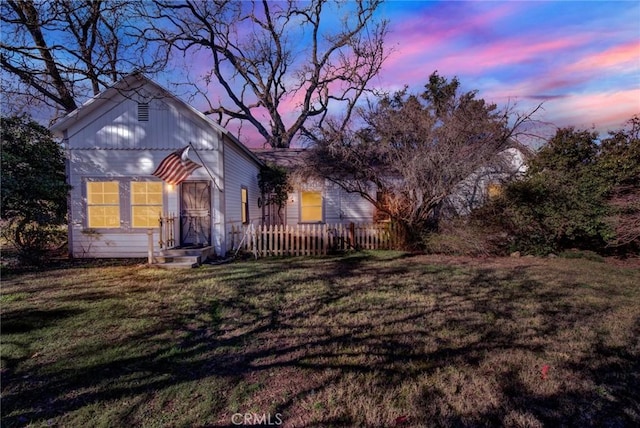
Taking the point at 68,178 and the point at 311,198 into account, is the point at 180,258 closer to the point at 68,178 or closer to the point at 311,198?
the point at 68,178

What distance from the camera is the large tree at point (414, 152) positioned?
10.7 metres

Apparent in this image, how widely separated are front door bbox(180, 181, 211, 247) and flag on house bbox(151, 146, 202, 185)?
1214mm

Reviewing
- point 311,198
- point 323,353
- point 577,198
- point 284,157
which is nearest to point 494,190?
point 577,198

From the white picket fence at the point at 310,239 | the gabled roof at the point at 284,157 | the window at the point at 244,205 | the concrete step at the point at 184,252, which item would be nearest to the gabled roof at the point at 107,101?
the window at the point at 244,205

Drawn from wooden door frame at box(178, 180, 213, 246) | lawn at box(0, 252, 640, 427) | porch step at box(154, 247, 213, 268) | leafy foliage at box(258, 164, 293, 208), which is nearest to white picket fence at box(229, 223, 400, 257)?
wooden door frame at box(178, 180, 213, 246)

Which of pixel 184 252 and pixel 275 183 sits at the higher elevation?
pixel 275 183

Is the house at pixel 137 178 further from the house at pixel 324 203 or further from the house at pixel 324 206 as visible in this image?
the house at pixel 324 206

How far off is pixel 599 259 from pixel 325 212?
33.0 ft

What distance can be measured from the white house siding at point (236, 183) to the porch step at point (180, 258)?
57.4 inches

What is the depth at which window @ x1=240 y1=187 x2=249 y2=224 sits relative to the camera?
13.2 metres

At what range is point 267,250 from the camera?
11.6m

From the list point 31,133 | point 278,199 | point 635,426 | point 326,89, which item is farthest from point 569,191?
point 326,89

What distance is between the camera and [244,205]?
1370cm

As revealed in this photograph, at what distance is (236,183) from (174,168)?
293 cm
